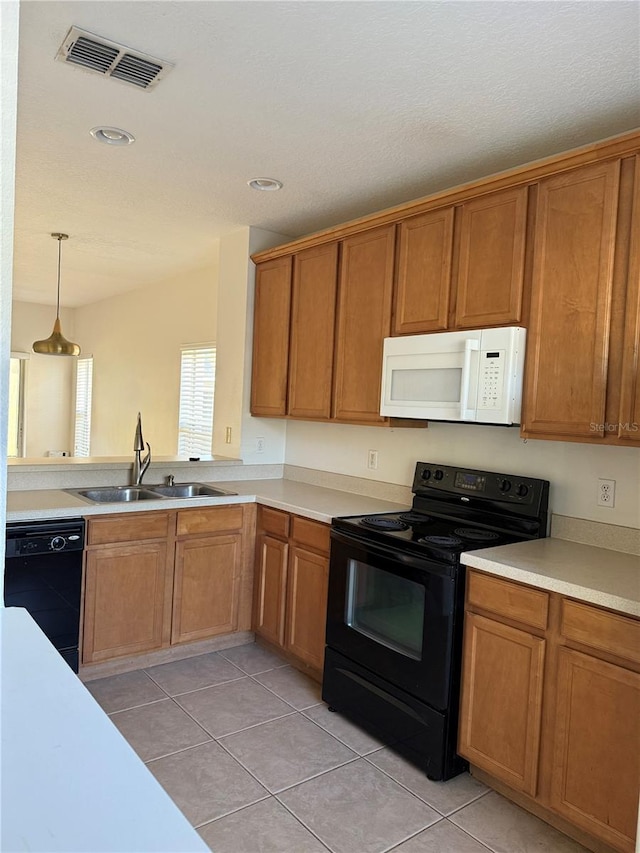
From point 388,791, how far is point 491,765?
396 millimetres

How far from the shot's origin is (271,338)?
3.90 metres

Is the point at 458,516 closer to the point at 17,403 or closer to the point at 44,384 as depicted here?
the point at 44,384

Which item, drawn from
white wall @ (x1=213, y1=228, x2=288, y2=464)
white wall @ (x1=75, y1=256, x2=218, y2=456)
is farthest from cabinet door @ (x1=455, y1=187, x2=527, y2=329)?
white wall @ (x1=75, y1=256, x2=218, y2=456)

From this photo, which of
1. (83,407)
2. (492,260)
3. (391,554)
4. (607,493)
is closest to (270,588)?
(391,554)

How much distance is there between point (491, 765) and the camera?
7.26 feet

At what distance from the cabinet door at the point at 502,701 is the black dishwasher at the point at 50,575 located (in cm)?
182

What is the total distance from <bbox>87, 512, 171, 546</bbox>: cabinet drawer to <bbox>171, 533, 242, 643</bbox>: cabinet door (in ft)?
0.52

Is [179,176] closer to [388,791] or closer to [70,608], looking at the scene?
[70,608]

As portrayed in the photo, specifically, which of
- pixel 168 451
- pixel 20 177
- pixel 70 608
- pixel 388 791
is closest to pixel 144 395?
pixel 168 451

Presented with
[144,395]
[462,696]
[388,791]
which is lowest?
[388,791]

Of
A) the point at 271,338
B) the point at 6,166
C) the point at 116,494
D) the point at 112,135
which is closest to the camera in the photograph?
the point at 6,166

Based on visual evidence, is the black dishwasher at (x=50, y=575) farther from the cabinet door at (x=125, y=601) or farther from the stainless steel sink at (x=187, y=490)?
the stainless steel sink at (x=187, y=490)

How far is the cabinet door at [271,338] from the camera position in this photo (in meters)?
3.79

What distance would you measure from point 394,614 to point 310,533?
0.71 metres
